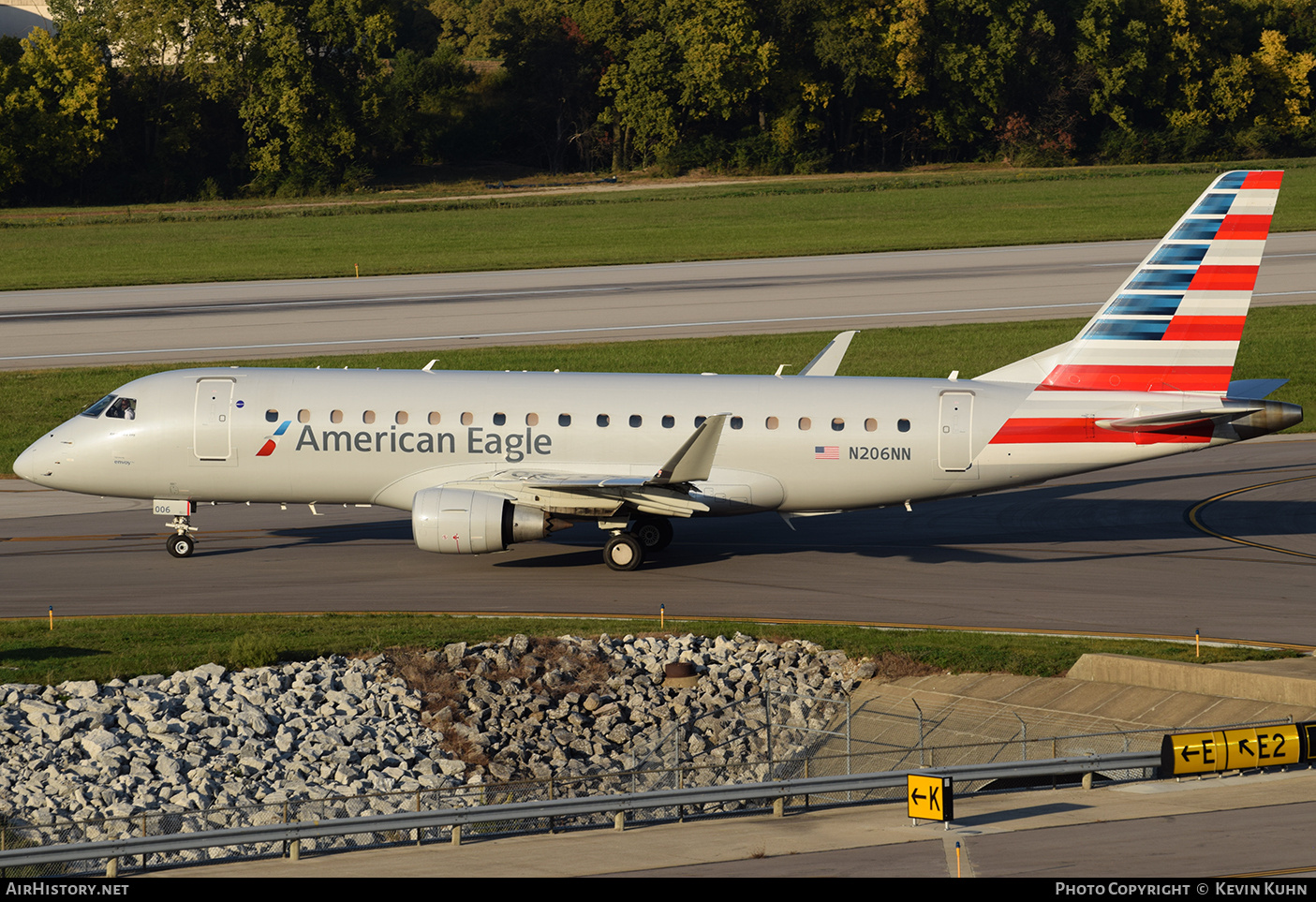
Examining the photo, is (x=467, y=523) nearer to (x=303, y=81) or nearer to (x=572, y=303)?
(x=572, y=303)

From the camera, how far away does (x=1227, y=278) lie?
33.0 meters

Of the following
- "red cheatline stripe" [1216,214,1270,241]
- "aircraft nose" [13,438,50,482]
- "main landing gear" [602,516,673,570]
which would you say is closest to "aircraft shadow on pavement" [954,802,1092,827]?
"main landing gear" [602,516,673,570]

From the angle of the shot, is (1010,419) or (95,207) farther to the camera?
(95,207)

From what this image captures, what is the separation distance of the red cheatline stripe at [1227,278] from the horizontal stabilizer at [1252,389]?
259 centimetres

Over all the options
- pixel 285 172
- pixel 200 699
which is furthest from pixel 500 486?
pixel 285 172

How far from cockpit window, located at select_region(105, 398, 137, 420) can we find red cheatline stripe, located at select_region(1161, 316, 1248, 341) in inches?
982

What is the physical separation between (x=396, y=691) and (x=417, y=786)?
2.68 m

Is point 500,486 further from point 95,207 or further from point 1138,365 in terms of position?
point 95,207

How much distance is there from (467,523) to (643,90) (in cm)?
11230

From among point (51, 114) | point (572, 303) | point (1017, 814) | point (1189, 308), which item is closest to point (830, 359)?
point (1189, 308)

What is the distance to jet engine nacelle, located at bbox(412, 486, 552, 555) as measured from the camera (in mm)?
32031

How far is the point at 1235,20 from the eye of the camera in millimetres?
145500

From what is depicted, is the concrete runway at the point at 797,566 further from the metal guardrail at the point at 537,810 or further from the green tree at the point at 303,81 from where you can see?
the green tree at the point at 303,81

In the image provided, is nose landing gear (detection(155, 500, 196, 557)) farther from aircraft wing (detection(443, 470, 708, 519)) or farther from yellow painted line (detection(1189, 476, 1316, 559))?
yellow painted line (detection(1189, 476, 1316, 559))
